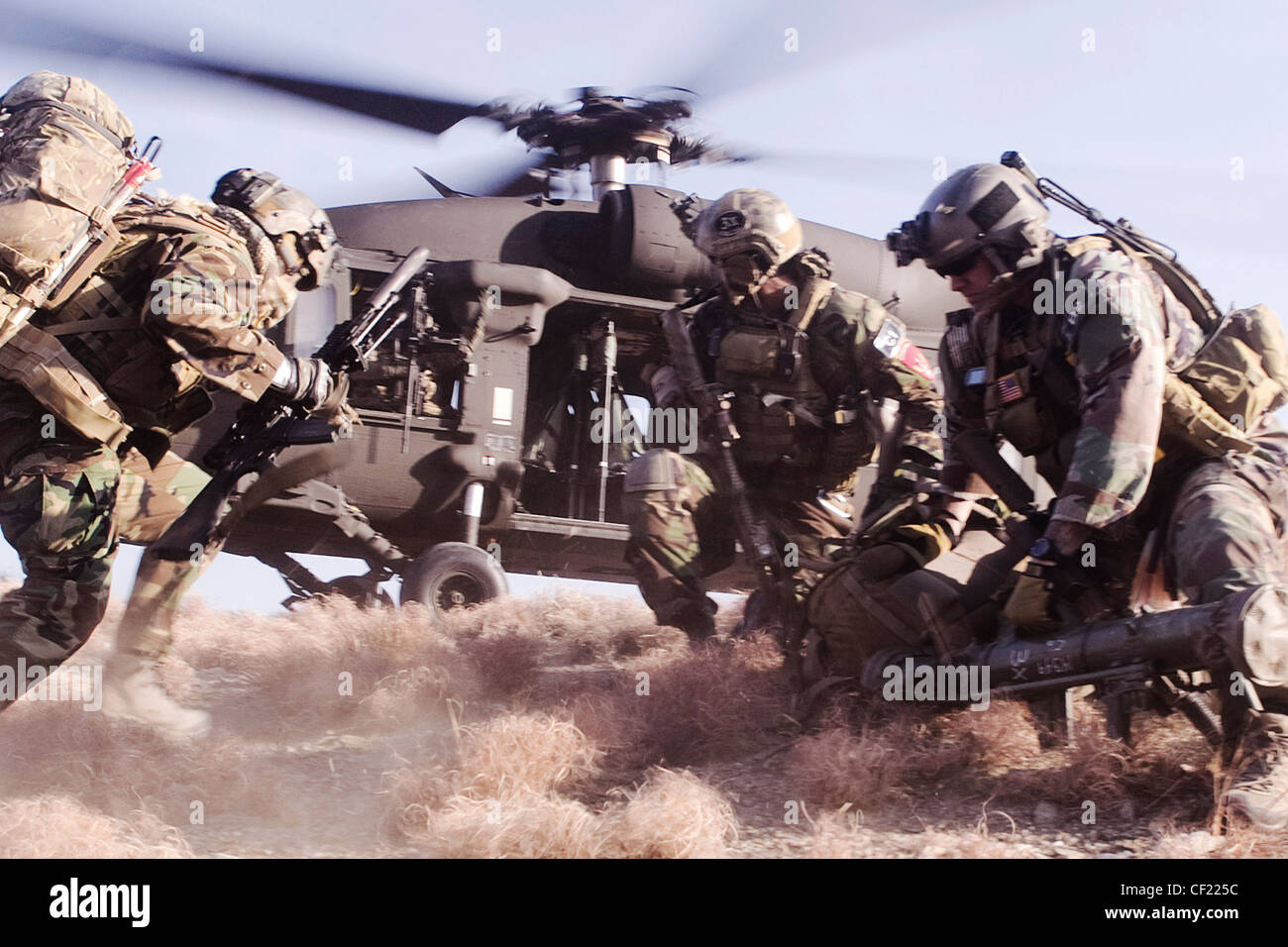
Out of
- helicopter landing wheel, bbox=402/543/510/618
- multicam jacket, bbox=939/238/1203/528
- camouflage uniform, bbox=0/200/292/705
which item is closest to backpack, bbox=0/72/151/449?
camouflage uniform, bbox=0/200/292/705

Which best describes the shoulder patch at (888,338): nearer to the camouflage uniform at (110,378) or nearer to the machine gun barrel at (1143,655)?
the machine gun barrel at (1143,655)

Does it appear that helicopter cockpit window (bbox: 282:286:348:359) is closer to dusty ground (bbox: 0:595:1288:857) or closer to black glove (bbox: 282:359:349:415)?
black glove (bbox: 282:359:349:415)

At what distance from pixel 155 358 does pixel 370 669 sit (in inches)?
76.0

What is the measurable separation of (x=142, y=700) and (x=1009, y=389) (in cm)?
371

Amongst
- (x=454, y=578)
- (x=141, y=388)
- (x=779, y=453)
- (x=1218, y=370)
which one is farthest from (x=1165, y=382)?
(x=454, y=578)

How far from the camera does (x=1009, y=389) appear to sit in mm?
4645

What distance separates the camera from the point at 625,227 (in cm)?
838

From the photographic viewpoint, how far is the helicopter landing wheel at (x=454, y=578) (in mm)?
7504

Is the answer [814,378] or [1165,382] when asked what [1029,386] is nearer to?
[1165,382]

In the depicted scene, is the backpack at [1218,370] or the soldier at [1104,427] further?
the backpack at [1218,370]

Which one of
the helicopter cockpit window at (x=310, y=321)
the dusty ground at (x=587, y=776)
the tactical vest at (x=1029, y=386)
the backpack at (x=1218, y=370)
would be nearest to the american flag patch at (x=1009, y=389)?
the tactical vest at (x=1029, y=386)

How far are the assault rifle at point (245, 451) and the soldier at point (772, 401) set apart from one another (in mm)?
1498

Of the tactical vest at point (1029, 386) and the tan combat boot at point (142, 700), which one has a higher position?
the tactical vest at point (1029, 386)

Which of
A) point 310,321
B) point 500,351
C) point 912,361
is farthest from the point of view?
point 500,351
